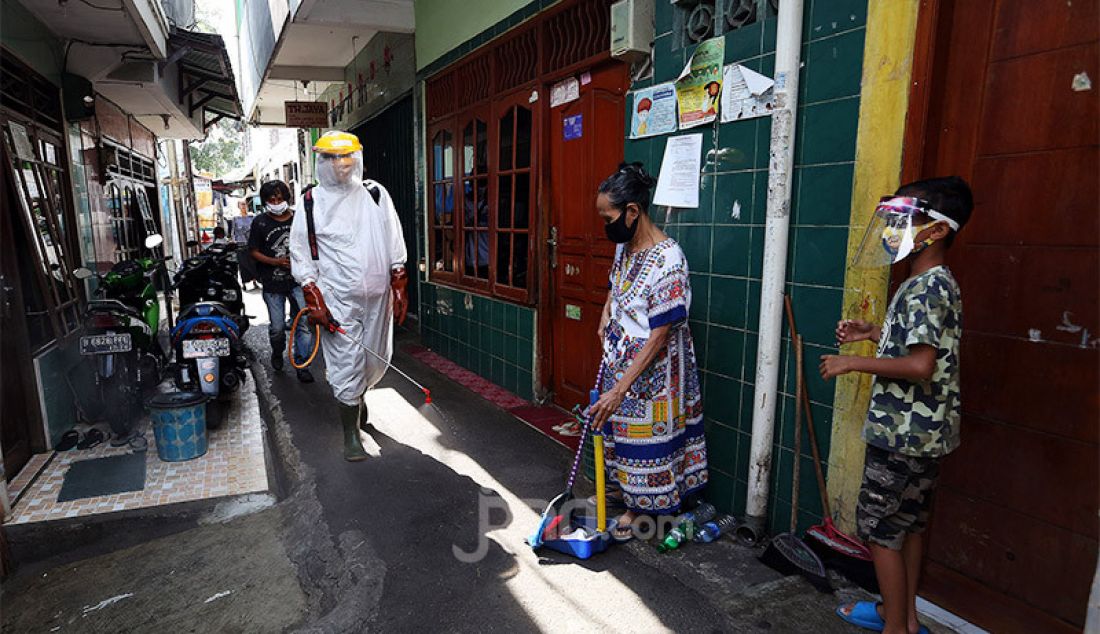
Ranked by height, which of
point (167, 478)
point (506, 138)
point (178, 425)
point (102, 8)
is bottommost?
point (167, 478)

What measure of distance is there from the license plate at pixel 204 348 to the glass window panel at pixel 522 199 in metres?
2.52

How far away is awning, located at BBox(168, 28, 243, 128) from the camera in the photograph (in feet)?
23.2

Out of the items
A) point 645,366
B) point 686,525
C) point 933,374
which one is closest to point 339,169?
point 645,366

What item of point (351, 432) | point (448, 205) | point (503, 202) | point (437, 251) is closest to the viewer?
point (351, 432)

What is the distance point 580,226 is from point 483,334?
195cm

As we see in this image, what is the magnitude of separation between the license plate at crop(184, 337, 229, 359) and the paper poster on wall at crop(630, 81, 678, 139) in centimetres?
340

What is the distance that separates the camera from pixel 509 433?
472 centimetres

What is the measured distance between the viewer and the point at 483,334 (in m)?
6.17

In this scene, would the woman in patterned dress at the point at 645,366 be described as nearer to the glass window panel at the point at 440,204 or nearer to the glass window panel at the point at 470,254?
the glass window panel at the point at 470,254

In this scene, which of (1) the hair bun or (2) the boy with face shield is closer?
(2) the boy with face shield

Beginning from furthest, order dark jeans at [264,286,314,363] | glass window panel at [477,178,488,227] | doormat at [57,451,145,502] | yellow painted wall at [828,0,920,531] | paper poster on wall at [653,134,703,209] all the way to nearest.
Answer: dark jeans at [264,286,314,363], glass window panel at [477,178,488,227], doormat at [57,451,145,502], paper poster on wall at [653,134,703,209], yellow painted wall at [828,0,920,531]

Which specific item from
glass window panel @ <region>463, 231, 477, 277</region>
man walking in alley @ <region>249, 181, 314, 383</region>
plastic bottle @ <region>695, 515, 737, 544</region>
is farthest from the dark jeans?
plastic bottle @ <region>695, 515, 737, 544</region>

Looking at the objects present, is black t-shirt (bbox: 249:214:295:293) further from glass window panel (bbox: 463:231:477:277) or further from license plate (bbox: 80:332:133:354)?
license plate (bbox: 80:332:133:354)

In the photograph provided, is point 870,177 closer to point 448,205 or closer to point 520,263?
point 520,263
